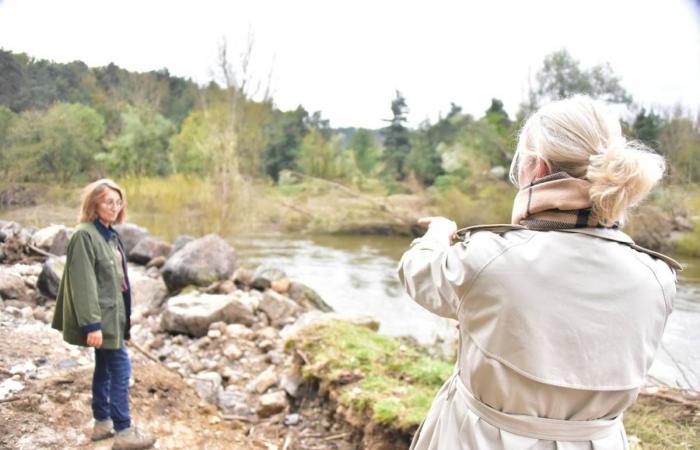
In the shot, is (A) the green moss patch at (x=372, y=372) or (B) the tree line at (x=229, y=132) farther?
(B) the tree line at (x=229, y=132)

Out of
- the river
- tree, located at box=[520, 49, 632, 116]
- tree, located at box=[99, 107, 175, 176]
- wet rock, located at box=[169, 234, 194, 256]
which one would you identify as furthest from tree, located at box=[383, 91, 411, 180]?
wet rock, located at box=[169, 234, 194, 256]

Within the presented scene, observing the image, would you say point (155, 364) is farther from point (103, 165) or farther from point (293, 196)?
point (293, 196)

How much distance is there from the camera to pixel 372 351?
3527mm

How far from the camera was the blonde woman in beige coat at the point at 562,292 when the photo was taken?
3.10 ft

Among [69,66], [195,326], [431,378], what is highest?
[69,66]

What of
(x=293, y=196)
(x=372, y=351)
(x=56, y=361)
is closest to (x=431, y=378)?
(x=372, y=351)

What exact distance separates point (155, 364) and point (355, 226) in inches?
498

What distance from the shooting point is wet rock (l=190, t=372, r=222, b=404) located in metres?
3.47

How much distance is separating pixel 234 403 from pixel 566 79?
11497mm

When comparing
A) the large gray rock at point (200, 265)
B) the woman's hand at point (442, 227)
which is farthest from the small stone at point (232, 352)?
the woman's hand at point (442, 227)

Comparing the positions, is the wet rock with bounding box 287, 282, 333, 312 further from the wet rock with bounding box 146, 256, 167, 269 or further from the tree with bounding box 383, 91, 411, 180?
the tree with bounding box 383, 91, 411, 180

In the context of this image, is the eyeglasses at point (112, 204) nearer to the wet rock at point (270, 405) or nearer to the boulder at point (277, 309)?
the wet rock at point (270, 405)

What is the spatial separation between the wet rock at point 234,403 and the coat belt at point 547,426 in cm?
268

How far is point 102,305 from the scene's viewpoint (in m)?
2.36
